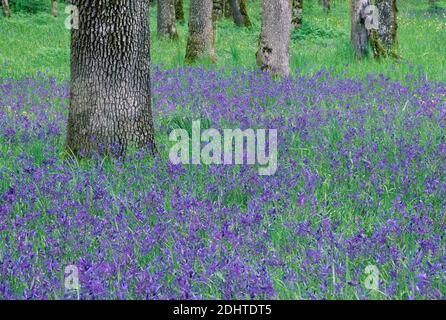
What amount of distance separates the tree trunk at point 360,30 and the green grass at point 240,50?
0.21 metres

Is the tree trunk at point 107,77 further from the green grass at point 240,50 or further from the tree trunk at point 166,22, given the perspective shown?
the tree trunk at point 166,22

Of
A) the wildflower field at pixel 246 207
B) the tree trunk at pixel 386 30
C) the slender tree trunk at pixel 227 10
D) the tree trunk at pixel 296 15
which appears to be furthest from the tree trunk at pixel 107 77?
the slender tree trunk at pixel 227 10

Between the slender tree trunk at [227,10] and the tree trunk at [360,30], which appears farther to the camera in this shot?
the slender tree trunk at [227,10]

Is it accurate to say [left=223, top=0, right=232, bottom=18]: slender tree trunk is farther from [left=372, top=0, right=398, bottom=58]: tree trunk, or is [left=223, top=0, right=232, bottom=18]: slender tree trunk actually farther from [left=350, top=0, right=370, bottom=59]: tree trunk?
[left=350, top=0, right=370, bottom=59]: tree trunk

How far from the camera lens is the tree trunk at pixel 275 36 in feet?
34.0

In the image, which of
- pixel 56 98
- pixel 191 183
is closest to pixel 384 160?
pixel 191 183

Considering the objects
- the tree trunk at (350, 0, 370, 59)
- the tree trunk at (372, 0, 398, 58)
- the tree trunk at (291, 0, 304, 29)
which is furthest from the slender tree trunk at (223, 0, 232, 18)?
the tree trunk at (350, 0, 370, 59)

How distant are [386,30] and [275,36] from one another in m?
3.31

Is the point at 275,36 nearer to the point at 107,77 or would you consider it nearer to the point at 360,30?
the point at 360,30

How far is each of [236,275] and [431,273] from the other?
3.44 feet

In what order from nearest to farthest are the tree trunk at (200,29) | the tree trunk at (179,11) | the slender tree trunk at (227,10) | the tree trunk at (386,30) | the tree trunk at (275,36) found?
the tree trunk at (275,36)
the tree trunk at (386,30)
the tree trunk at (200,29)
the tree trunk at (179,11)
the slender tree trunk at (227,10)

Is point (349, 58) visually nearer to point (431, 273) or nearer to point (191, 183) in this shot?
point (191, 183)

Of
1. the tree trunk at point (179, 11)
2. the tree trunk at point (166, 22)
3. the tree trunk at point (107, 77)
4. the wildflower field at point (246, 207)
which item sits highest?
the tree trunk at point (179, 11)
